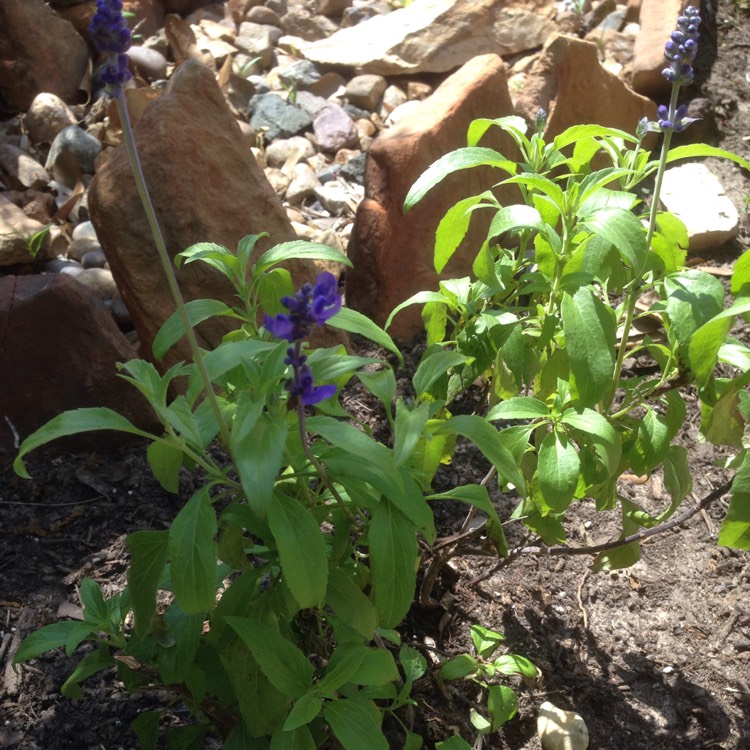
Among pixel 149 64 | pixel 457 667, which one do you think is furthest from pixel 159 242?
pixel 149 64

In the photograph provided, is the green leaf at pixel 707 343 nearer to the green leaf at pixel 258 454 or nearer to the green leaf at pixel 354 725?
the green leaf at pixel 258 454

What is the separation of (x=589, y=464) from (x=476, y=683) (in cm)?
92

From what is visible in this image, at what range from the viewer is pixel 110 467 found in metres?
2.97

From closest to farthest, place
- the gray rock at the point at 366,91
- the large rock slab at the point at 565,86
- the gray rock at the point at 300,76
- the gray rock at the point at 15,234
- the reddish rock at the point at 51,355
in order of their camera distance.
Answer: the reddish rock at the point at 51,355
the gray rock at the point at 15,234
the large rock slab at the point at 565,86
the gray rock at the point at 366,91
the gray rock at the point at 300,76

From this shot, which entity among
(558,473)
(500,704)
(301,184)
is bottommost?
(500,704)

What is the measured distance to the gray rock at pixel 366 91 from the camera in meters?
4.98

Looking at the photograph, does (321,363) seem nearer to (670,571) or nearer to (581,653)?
(581,653)

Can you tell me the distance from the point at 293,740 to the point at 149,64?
4334 mm

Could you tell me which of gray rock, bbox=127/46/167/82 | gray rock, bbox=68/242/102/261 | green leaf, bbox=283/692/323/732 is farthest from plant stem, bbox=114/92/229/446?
gray rock, bbox=127/46/167/82

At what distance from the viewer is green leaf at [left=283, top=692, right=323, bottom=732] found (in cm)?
161

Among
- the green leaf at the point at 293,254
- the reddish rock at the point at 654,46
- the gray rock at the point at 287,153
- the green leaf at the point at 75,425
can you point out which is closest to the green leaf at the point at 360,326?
the green leaf at the point at 293,254

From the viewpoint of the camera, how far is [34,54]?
4.76 m

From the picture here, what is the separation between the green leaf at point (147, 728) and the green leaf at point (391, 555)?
0.78 metres

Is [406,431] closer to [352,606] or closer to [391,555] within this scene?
[391,555]
